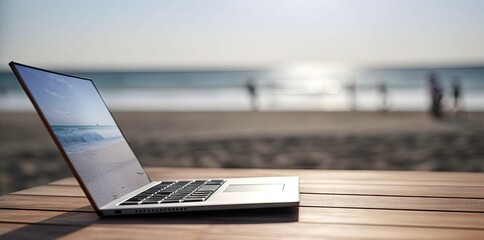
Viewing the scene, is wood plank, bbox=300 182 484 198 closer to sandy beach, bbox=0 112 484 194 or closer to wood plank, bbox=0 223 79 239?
wood plank, bbox=0 223 79 239

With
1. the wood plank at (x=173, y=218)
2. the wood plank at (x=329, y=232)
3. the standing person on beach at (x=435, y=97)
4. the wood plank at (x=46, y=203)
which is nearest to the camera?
the wood plank at (x=329, y=232)

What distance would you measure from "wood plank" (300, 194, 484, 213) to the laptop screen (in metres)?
0.38

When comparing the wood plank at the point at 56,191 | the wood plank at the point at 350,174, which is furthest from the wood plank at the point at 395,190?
the wood plank at the point at 56,191

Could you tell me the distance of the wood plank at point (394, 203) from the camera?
1022mm

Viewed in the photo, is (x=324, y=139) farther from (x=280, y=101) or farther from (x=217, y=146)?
(x=280, y=101)

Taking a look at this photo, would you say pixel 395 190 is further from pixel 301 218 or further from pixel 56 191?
pixel 56 191

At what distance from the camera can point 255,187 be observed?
1168mm

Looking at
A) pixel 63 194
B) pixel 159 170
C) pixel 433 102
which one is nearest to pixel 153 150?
pixel 159 170

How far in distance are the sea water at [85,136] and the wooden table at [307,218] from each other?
0.12 m

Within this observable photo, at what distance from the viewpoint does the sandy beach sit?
520cm

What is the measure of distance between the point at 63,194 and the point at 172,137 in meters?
6.67

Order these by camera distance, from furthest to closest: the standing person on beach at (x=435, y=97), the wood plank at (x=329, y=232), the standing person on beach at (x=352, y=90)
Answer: the standing person on beach at (x=352, y=90), the standing person on beach at (x=435, y=97), the wood plank at (x=329, y=232)

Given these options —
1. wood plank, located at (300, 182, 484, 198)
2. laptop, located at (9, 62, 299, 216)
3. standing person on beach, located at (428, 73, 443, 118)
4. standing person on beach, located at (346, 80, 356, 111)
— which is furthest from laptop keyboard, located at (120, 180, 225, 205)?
standing person on beach, located at (346, 80, 356, 111)

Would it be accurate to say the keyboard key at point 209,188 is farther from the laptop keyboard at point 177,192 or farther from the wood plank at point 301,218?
the wood plank at point 301,218
